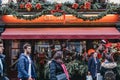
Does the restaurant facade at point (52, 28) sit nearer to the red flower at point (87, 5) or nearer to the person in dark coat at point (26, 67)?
the red flower at point (87, 5)

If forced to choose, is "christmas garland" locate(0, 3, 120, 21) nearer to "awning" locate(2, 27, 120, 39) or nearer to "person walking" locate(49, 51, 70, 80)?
"awning" locate(2, 27, 120, 39)

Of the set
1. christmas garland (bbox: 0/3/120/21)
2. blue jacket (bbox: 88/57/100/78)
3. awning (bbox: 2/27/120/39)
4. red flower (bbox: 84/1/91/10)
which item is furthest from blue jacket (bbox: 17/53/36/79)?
red flower (bbox: 84/1/91/10)

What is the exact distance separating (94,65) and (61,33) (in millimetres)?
3706

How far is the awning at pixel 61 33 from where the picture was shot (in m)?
17.9

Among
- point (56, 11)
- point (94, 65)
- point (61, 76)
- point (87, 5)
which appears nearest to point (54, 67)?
point (61, 76)

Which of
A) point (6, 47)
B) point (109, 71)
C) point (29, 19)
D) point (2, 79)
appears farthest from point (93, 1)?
point (2, 79)

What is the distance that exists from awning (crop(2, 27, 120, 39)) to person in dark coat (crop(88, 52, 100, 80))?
310cm

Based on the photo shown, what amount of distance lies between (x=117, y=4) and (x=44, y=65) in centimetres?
415

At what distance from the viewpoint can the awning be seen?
17891 millimetres

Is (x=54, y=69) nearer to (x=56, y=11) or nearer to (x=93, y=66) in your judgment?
(x=93, y=66)

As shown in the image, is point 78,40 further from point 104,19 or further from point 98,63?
point 98,63

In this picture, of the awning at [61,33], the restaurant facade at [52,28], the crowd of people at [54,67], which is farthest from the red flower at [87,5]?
the crowd of people at [54,67]

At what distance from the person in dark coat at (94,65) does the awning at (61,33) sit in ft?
10.2

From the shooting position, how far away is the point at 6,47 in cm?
1936
